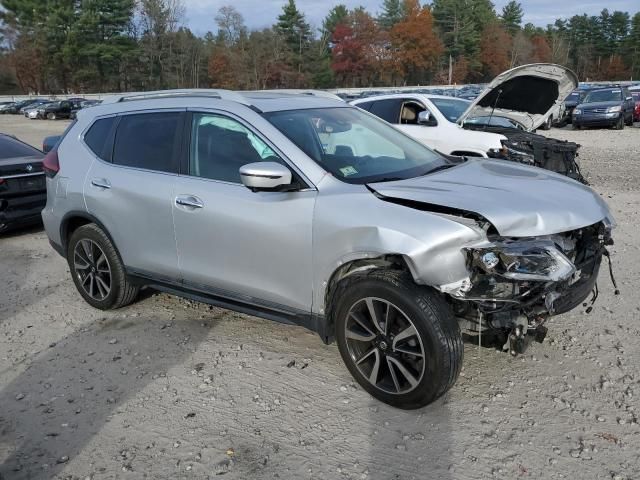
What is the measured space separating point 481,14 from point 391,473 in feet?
351

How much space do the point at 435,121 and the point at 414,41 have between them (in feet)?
278

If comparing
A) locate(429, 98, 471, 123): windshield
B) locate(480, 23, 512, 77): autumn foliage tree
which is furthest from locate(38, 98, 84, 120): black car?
locate(480, 23, 512, 77): autumn foliage tree

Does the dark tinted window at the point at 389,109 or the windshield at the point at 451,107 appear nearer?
the windshield at the point at 451,107

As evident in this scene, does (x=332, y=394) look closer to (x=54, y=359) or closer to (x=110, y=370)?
(x=110, y=370)

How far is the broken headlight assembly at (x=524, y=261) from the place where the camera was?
9.96 ft

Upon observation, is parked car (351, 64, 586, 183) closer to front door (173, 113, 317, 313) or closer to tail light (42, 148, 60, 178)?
front door (173, 113, 317, 313)

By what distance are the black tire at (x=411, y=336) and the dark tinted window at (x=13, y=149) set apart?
644 centimetres

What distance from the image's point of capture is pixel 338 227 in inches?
131

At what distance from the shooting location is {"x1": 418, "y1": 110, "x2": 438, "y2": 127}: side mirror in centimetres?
925

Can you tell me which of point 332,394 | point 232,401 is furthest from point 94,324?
point 332,394

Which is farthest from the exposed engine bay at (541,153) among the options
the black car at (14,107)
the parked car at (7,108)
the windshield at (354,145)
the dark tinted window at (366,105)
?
the parked car at (7,108)

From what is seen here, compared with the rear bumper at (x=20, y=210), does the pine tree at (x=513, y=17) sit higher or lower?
higher

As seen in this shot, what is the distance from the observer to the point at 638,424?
10.2 feet

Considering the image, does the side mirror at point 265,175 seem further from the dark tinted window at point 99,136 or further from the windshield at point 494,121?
the windshield at point 494,121
